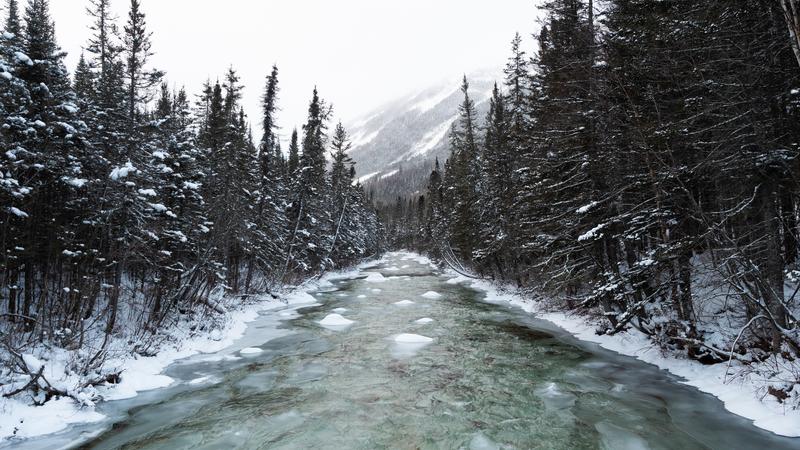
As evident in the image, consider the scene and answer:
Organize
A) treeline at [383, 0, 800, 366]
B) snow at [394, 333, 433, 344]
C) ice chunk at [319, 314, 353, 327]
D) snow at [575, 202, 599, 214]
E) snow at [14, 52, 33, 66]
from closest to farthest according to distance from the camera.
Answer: treeline at [383, 0, 800, 366] → snow at [14, 52, 33, 66] → snow at [575, 202, 599, 214] → snow at [394, 333, 433, 344] → ice chunk at [319, 314, 353, 327]

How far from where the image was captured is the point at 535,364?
38.0ft

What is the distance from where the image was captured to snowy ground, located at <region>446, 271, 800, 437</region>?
710 cm

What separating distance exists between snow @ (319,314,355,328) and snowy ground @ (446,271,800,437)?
9.23 metres

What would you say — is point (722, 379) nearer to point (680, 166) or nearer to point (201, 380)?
point (680, 166)

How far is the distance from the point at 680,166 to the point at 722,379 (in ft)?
15.9

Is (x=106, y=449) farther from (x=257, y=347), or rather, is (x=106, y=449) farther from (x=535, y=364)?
(x=535, y=364)

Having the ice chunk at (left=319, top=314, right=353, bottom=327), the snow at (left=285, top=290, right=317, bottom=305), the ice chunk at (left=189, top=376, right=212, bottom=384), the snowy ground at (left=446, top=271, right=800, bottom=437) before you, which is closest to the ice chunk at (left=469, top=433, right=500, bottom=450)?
the snowy ground at (left=446, top=271, right=800, bottom=437)

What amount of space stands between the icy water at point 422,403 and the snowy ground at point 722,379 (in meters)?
0.29

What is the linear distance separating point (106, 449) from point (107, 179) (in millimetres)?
8297

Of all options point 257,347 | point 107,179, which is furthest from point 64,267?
point 257,347

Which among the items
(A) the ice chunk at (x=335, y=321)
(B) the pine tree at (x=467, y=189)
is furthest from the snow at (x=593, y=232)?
(B) the pine tree at (x=467, y=189)

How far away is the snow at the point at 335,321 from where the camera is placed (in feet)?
58.4

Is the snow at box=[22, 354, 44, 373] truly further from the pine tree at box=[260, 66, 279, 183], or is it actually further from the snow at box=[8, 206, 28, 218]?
the pine tree at box=[260, 66, 279, 183]

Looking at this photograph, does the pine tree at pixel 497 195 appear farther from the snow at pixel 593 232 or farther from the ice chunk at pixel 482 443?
the ice chunk at pixel 482 443
